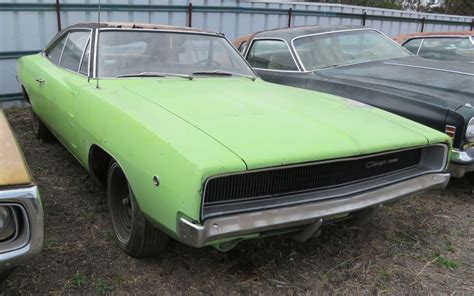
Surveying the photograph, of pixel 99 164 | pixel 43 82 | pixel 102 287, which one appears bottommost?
pixel 102 287

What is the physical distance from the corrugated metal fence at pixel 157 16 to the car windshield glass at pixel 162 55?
12.2ft

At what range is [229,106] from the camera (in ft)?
9.16

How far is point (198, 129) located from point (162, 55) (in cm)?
147

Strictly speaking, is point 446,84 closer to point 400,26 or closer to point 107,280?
point 107,280

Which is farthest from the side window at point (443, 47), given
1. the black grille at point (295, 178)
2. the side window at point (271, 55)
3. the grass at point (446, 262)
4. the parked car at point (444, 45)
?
the black grille at point (295, 178)

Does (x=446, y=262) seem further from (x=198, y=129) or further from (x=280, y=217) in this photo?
(x=198, y=129)

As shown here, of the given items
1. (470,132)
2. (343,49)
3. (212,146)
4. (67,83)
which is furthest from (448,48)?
(212,146)

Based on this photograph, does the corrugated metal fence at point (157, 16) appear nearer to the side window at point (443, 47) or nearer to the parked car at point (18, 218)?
the side window at point (443, 47)

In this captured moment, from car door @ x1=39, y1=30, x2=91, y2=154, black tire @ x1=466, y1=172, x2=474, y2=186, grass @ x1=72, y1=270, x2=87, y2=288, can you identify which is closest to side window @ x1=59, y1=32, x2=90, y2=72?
car door @ x1=39, y1=30, x2=91, y2=154

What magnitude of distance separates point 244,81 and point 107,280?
6.24 feet

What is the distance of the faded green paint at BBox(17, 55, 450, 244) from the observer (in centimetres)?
206

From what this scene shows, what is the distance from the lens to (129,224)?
279cm

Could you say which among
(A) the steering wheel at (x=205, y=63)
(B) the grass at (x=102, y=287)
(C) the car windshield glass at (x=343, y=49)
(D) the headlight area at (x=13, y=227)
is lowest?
(B) the grass at (x=102, y=287)

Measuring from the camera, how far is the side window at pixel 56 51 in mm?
4250
